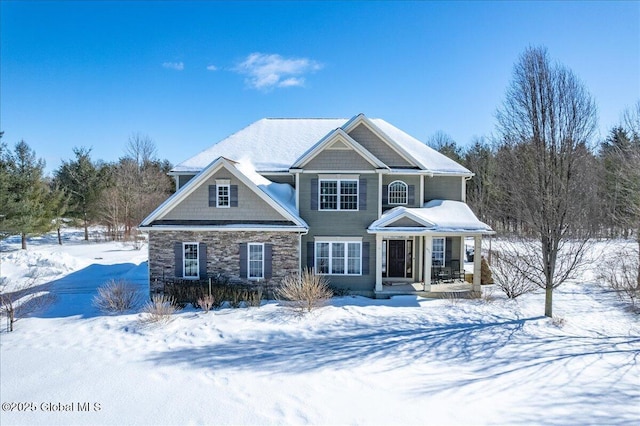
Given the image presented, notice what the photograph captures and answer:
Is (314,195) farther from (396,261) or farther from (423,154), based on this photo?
(423,154)

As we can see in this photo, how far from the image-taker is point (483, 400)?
6.96m

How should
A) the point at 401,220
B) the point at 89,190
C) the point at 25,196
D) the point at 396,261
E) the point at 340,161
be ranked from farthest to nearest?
the point at 89,190 → the point at 25,196 → the point at 396,261 → the point at 340,161 → the point at 401,220

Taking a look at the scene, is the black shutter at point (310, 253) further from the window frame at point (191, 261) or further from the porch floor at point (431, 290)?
the window frame at point (191, 261)

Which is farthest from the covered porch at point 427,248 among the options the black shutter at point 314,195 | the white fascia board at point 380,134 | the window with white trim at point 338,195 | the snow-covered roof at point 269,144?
the snow-covered roof at point 269,144

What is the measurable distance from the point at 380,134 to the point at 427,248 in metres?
5.51

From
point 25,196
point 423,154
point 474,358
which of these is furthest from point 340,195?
point 25,196

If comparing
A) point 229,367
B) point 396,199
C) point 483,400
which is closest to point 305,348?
point 229,367

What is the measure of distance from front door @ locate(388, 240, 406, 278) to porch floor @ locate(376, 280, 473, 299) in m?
1.27

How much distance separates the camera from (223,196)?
46.9ft

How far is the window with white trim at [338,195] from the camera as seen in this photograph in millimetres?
15148

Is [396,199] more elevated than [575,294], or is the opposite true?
[396,199]

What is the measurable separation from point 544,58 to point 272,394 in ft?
44.7

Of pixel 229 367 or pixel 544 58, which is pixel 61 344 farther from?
pixel 544 58

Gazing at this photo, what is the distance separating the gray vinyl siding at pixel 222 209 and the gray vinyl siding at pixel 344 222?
162 cm
